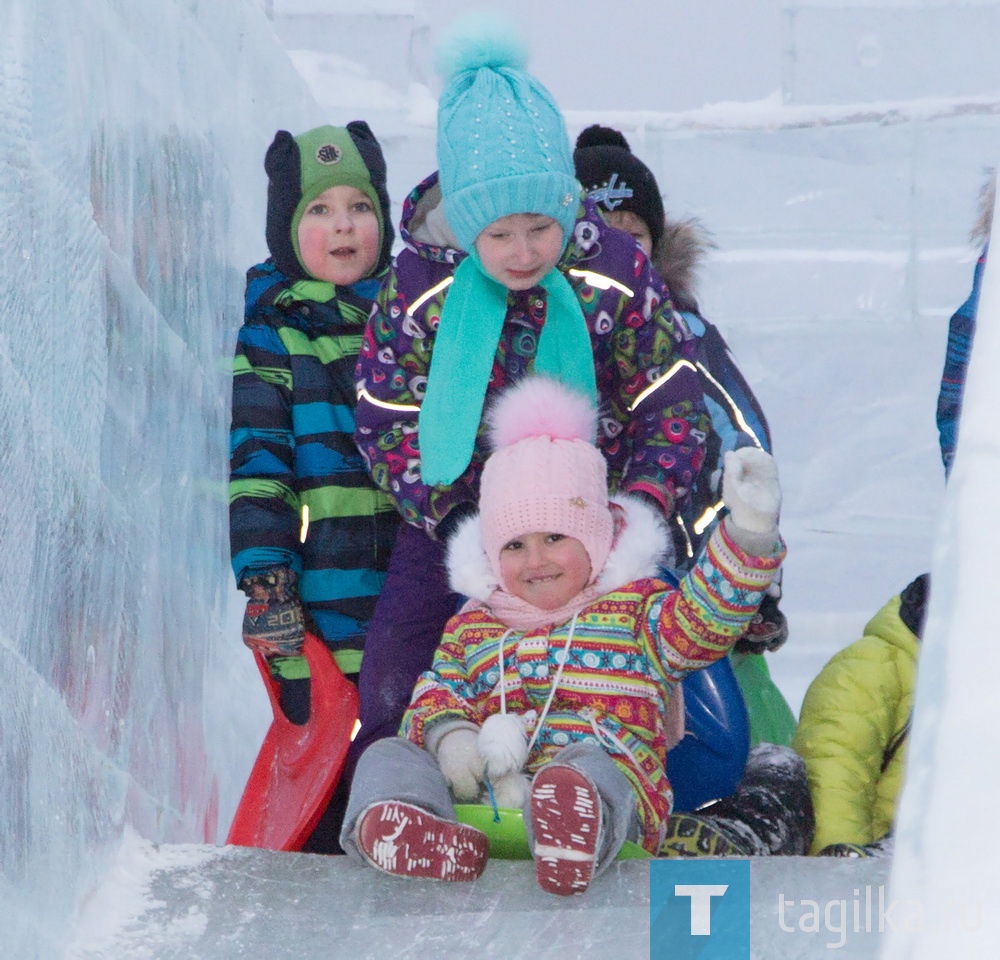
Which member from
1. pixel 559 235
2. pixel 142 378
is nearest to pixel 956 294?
pixel 559 235

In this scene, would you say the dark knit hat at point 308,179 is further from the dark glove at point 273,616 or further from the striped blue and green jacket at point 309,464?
the dark glove at point 273,616

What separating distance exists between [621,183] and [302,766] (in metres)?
1.19

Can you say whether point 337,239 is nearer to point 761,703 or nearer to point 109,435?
point 109,435

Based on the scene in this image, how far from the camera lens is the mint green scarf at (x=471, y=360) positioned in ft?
7.43

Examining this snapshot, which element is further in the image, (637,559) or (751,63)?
(751,63)

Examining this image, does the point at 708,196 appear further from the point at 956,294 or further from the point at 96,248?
the point at 96,248

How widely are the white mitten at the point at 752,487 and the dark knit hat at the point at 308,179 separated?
3.42ft

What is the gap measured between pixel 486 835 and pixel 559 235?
89 cm

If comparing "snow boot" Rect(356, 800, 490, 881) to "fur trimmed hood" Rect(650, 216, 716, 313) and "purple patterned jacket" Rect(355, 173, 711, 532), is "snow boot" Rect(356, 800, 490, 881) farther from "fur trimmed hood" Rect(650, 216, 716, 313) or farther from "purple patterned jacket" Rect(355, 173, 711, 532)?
"fur trimmed hood" Rect(650, 216, 716, 313)

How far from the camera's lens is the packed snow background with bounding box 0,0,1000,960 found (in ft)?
5.27

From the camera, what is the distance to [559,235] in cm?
226

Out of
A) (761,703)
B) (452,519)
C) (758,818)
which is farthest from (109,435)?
(761,703)

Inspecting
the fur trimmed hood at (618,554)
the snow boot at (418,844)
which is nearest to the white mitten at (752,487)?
the fur trimmed hood at (618,554)
